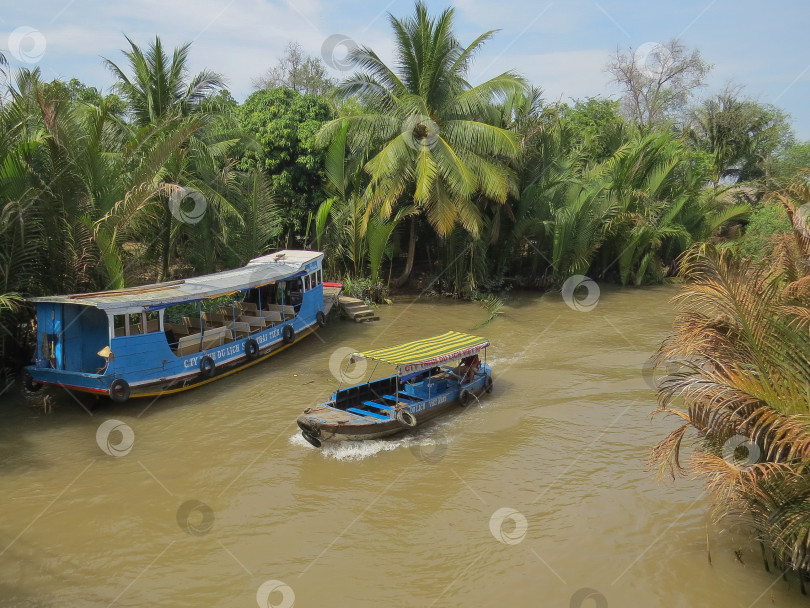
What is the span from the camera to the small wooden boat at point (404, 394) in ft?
31.6

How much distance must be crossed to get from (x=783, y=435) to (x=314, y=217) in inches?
679

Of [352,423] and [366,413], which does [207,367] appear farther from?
[352,423]

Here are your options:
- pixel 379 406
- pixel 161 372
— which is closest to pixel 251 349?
pixel 161 372

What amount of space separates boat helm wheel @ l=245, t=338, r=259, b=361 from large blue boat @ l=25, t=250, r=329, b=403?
1cm

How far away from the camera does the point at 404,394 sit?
11070 mm

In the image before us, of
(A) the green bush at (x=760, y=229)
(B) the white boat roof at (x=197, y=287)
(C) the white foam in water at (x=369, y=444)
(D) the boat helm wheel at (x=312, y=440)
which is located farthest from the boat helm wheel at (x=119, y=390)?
(A) the green bush at (x=760, y=229)

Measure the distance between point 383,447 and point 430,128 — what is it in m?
11.4

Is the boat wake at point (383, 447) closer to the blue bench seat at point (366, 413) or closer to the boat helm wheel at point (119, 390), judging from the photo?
the blue bench seat at point (366, 413)

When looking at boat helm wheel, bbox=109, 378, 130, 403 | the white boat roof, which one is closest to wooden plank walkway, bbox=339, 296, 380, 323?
the white boat roof

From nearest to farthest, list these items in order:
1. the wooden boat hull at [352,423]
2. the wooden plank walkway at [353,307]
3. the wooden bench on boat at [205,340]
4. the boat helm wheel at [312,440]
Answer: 1. the wooden boat hull at [352,423]
2. the boat helm wheel at [312,440]
3. the wooden bench on boat at [205,340]
4. the wooden plank walkway at [353,307]

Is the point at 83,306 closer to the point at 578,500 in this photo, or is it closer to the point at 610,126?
the point at 578,500

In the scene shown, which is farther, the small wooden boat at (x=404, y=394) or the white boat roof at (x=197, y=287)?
the white boat roof at (x=197, y=287)

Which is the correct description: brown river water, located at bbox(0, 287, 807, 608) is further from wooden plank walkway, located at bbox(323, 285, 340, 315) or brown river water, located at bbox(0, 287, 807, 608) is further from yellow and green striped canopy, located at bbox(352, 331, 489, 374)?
wooden plank walkway, located at bbox(323, 285, 340, 315)

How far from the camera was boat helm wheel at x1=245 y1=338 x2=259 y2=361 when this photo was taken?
13.3m
